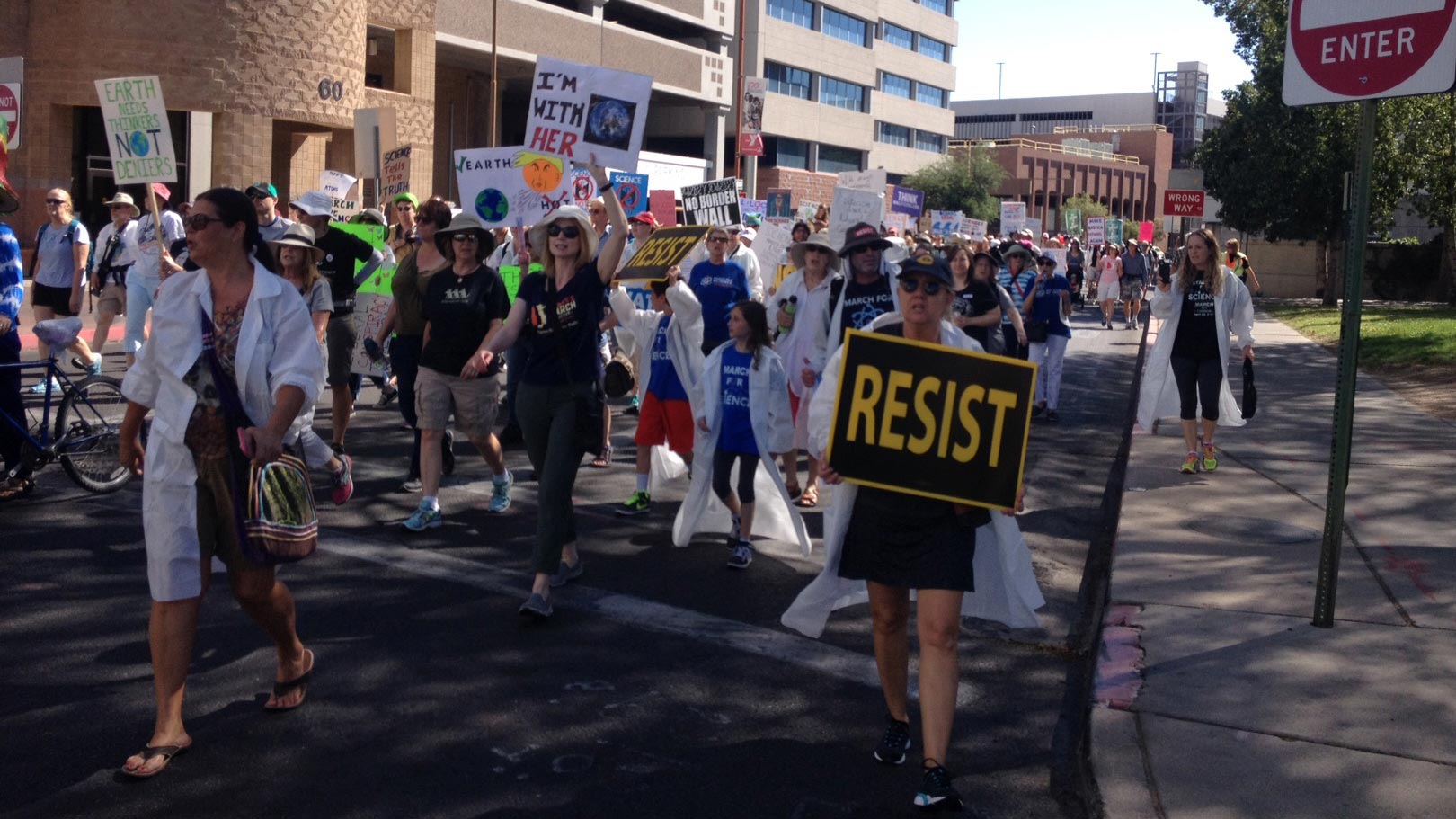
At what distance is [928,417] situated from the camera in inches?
184

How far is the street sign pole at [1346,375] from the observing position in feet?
20.5

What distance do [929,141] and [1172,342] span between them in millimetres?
74123

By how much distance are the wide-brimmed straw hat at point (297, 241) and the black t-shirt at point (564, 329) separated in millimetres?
2207

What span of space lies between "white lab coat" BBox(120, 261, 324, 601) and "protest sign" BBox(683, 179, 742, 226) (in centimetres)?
1365

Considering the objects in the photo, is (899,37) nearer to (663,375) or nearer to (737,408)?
(663,375)

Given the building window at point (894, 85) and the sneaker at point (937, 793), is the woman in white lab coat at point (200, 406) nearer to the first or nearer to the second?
the sneaker at point (937, 793)

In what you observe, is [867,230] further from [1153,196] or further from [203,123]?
[1153,196]

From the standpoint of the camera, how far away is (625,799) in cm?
451

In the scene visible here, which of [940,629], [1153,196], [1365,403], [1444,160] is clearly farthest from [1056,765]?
[1153,196]

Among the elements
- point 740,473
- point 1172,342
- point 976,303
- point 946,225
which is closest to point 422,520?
point 740,473

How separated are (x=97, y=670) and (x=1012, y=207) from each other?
32764mm

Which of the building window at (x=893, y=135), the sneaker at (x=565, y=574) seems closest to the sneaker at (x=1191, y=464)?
the sneaker at (x=565, y=574)

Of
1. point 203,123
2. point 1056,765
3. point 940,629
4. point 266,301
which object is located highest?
point 203,123

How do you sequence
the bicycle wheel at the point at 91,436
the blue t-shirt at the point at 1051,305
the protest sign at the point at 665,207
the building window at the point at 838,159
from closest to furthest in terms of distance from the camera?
the bicycle wheel at the point at 91,436
the blue t-shirt at the point at 1051,305
the protest sign at the point at 665,207
the building window at the point at 838,159
